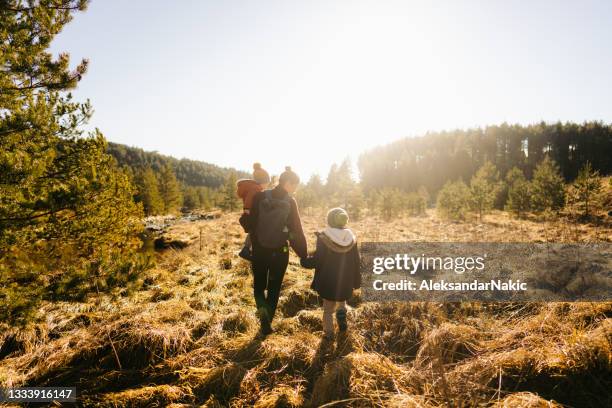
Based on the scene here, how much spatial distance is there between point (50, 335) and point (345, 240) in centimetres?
412

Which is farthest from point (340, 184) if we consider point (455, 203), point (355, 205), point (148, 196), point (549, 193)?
point (148, 196)

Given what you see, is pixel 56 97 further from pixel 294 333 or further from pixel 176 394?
pixel 294 333

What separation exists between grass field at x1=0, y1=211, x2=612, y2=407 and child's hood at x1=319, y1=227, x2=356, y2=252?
1.04 m

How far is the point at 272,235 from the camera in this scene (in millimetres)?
3340

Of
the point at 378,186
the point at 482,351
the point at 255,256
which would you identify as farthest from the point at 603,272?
the point at 378,186

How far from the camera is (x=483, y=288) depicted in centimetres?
432

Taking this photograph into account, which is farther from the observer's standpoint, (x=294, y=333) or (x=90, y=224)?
(x=90, y=224)

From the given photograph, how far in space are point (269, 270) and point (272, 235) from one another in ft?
1.63

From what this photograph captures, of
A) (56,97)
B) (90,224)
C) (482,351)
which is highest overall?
(56,97)

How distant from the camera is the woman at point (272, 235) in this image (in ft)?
11.0

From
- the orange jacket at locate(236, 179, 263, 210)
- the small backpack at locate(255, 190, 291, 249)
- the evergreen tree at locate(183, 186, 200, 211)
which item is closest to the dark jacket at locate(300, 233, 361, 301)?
the small backpack at locate(255, 190, 291, 249)

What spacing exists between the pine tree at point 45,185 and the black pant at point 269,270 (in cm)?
163

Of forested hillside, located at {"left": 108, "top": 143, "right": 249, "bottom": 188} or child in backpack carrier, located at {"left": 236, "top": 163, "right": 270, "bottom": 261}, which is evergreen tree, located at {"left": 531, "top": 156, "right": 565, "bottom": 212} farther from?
forested hillside, located at {"left": 108, "top": 143, "right": 249, "bottom": 188}

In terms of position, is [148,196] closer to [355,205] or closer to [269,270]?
[355,205]
